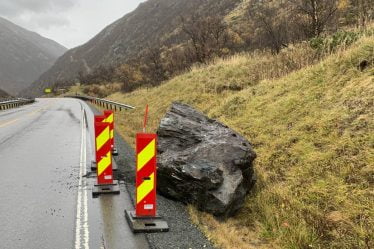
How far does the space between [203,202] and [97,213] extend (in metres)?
1.89

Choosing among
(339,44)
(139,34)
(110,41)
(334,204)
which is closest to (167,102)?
(339,44)

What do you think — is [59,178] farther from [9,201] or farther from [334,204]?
[334,204]

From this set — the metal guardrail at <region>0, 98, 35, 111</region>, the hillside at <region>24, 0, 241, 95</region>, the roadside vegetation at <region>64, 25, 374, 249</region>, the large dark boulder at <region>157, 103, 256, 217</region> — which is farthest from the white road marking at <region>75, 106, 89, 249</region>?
the hillside at <region>24, 0, 241, 95</region>

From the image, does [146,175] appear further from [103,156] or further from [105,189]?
[103,156]

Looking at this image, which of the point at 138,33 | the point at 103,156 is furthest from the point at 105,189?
the point at 138,33

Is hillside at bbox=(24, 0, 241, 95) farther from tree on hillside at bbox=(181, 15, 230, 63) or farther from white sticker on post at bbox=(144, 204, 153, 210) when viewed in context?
white sticker on post at bbox=(144, 204, 153, 210)

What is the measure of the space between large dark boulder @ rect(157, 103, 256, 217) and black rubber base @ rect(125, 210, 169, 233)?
3.59ft

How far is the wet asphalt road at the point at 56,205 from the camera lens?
6.16 metres

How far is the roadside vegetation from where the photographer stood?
646cm

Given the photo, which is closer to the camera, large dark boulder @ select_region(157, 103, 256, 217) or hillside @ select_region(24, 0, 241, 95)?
large dark boulder @ select_region(157, 103, 256, 217)

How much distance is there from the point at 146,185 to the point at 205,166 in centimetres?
135

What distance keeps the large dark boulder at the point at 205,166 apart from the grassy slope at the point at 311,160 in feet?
1.07

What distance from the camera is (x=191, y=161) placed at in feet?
26.5

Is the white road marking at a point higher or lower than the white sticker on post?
lower
